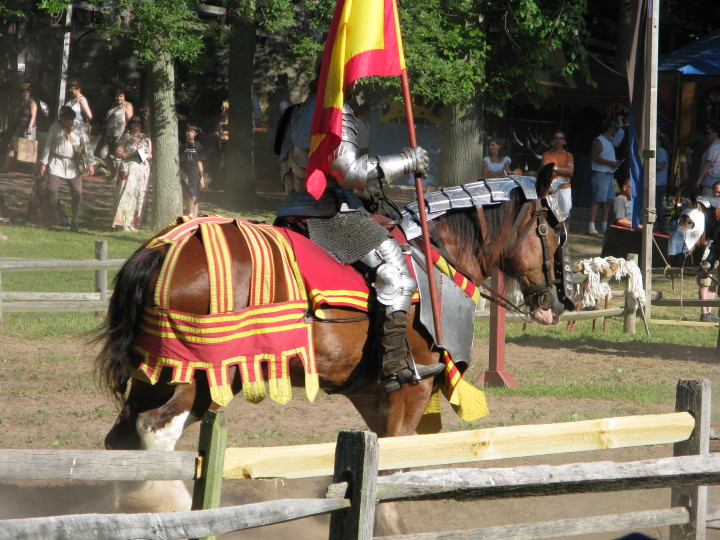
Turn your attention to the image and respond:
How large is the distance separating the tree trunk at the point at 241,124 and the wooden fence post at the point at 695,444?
1382cm

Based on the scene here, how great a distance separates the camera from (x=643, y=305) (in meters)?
11.7

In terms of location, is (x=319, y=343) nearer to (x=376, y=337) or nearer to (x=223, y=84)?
(x=376, y=337)

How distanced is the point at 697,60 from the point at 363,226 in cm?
1551

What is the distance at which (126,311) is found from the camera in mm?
4312

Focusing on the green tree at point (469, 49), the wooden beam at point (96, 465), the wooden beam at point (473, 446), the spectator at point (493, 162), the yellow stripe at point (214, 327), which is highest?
the green tree at point (469, 49)

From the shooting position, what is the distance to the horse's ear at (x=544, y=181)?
535 centimetres

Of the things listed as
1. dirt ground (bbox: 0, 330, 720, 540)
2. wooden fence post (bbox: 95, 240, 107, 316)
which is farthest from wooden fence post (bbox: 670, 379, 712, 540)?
wooden fence post (bbox: 95, 240, 107, 316)

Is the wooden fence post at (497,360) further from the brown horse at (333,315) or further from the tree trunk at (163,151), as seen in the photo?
the tree trunk at (163,151)

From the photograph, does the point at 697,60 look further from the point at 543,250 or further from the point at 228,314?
the point at 228,314

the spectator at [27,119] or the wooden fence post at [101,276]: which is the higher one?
the spectator at [27,119]

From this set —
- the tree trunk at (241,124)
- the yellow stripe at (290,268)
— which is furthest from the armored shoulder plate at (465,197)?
the tree trunk at (241,124)

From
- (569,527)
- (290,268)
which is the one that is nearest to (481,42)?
(290,268)

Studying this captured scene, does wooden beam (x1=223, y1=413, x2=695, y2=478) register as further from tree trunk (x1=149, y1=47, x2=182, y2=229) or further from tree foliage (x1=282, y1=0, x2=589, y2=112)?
tree trunk (x1=149, y1=47, x2=182, y2=229)

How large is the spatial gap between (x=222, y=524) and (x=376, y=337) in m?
2.03
